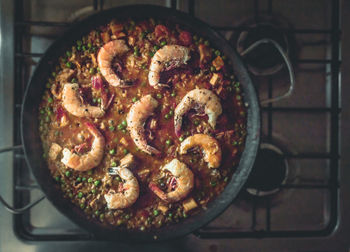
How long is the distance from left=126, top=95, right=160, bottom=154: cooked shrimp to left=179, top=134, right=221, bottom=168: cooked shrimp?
22cm

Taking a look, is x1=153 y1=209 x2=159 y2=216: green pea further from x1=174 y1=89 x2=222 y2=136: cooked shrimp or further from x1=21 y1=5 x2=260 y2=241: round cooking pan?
x1=174 y1=89 x2=222 y2=136: cooked shrimp

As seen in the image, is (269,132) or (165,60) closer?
(165,60)

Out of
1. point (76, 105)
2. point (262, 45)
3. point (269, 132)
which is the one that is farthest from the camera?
point (269, 132)

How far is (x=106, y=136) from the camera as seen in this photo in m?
2.32

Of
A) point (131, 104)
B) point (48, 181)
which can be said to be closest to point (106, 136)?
point (131, 104)

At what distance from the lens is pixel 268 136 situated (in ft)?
8.42

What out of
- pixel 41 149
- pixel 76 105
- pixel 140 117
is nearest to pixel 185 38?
pixel 140 117

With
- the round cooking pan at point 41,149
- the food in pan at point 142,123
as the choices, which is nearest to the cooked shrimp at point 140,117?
the food in pan at point 142,123

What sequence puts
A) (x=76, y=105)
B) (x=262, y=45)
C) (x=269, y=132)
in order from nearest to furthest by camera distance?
(x=76, y=105), (x=262, y=45), (x=269, y=132)

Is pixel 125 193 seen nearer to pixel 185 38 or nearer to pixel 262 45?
pixel 185 38

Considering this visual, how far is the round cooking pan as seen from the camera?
220 centimetres

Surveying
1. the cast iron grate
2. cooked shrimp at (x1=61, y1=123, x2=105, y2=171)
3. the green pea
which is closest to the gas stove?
the cast iron grate

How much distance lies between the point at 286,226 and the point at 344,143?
2.37 feet

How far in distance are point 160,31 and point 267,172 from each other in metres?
1.19
